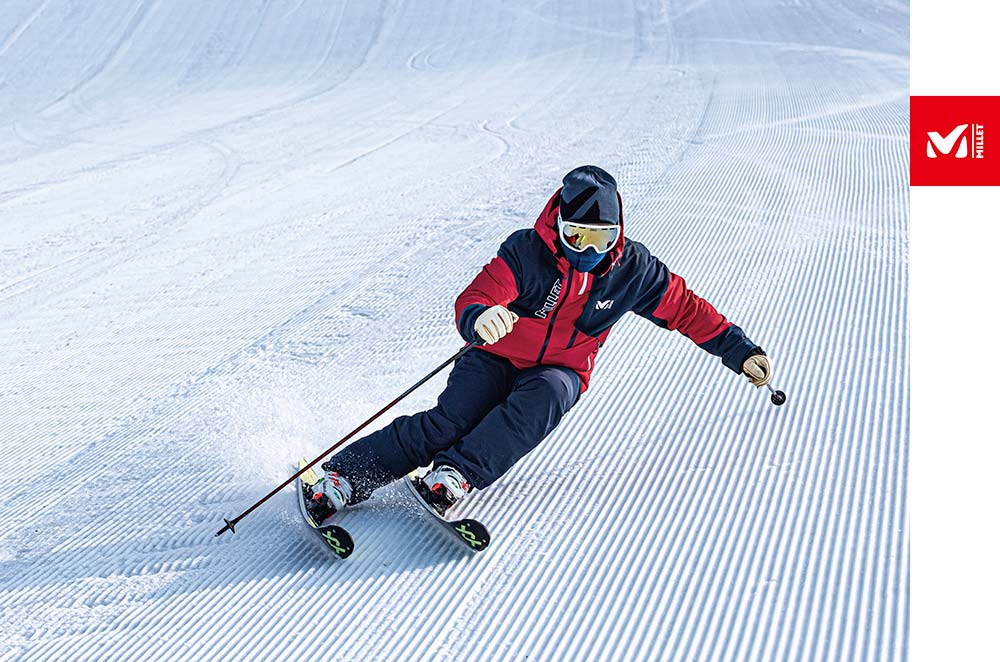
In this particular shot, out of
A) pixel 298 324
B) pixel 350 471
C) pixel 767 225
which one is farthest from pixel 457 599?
pixel 767 225

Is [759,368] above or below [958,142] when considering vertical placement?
above

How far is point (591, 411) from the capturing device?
279 cm

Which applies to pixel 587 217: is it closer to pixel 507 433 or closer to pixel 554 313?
pixel 554 313

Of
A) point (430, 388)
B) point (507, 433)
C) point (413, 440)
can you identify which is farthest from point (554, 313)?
point (430, 388)

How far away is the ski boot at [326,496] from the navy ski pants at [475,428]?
0.02m

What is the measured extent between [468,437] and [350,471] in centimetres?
32

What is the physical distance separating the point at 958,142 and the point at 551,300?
13.8 feet

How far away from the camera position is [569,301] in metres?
2.24

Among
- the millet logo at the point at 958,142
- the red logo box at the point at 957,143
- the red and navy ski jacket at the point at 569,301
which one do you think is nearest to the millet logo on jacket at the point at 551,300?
the red and navy ski jacket at the point at 569,301

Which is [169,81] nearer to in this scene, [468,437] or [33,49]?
[33,49]

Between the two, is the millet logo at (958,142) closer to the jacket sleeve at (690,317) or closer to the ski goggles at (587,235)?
the jacket sleeve at (690,317)

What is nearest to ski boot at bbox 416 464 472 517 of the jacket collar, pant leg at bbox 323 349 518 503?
pant leg at bbox 323 349 518 503

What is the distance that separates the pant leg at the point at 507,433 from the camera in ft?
7.04

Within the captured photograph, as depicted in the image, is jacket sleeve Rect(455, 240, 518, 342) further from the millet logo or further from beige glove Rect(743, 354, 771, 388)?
the millet logo
